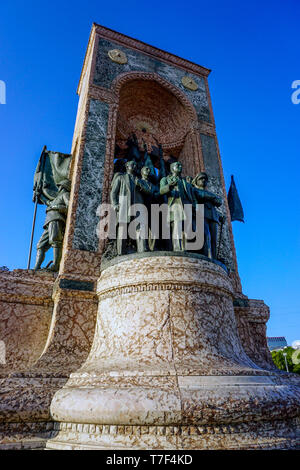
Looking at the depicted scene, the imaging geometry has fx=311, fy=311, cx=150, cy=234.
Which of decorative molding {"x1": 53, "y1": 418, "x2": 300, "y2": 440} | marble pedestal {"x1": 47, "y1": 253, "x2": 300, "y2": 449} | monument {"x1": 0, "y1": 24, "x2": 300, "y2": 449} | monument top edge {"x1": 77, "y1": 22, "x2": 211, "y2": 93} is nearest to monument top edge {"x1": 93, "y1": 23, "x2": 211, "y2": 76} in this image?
monument top edge {"x1": 77, "y1": 22, "x2": 211, "y2": 93}

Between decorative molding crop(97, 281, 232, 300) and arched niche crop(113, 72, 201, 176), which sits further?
arched niche crop(113, 72, 201, 176)

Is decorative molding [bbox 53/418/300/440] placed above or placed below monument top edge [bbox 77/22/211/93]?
below

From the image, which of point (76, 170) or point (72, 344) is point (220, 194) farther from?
point (72, 344)

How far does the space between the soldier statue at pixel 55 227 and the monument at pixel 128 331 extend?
24mm

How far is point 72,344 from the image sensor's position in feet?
14.2

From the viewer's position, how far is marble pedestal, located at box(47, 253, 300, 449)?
2.63 metres

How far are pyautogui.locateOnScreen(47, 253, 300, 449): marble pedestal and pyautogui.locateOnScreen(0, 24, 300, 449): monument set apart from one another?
0.01 metres

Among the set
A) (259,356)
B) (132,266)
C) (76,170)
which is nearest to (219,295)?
(132,266)

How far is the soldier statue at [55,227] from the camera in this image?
19.8 feet
